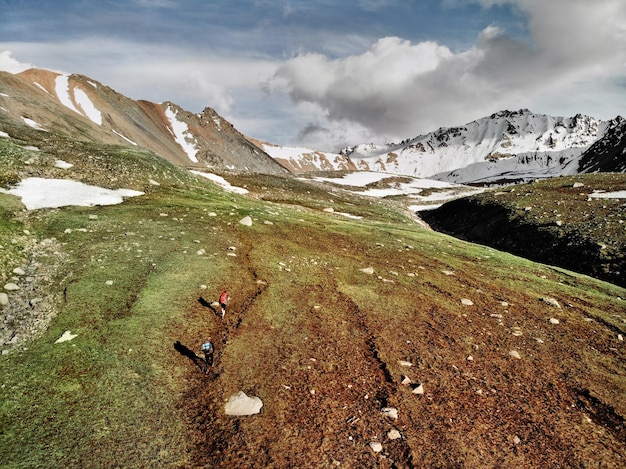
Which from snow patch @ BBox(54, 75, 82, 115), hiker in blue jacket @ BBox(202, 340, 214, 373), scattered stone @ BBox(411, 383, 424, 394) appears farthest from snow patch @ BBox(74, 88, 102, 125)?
scattered stone @ BBox(411, 383, 424, 394)

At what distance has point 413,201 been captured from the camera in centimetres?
10838

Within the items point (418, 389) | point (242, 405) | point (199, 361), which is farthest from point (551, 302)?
point (199, 361)

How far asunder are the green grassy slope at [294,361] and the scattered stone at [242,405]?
198 mm

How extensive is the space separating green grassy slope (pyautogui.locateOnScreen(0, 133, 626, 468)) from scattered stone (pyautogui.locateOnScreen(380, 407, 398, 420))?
130 mm

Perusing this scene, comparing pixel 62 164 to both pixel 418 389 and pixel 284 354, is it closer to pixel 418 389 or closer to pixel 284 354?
pixel 284 354

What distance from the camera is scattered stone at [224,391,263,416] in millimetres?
10188

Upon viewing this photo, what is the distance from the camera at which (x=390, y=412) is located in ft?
35.2

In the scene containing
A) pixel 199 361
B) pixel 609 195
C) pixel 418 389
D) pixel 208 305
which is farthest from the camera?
pixel 609 195

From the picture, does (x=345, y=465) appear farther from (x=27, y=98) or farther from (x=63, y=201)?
(x=27, y=98)

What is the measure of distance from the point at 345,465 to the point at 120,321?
9537mm

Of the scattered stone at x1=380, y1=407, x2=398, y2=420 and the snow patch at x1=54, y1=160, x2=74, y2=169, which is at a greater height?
the snow patch at x1=54, y1=160, x2=74, y2=169

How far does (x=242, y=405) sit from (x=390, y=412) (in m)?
4.44

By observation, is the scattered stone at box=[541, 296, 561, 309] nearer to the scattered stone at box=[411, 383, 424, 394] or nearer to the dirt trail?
the dirt trail

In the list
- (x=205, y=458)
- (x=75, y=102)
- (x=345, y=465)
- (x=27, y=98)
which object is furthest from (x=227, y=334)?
(x=75, y=102)
